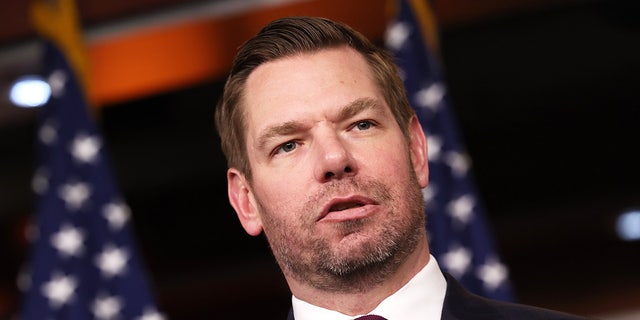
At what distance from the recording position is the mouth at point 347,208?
131cm

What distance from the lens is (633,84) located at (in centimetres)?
446

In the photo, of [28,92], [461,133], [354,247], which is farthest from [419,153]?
[461,133]

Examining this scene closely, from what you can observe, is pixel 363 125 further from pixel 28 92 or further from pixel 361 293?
pixel 28 92

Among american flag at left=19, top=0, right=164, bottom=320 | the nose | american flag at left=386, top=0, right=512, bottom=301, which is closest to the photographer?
the nose

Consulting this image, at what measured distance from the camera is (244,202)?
1.54m

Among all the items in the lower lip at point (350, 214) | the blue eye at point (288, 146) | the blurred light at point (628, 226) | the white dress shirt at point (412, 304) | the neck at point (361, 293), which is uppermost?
the blue eye at point (288, 146)

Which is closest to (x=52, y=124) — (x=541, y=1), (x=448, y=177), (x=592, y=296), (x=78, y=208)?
(x=78, y=208)

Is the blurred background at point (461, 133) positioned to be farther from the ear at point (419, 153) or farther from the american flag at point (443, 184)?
the ear at point (419, 153)

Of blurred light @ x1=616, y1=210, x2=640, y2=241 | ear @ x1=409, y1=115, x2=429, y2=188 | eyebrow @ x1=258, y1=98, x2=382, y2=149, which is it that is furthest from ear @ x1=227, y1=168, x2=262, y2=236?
blurred light @ x1=616, y1=210, x2=640, y2=241

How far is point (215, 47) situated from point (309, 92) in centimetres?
281

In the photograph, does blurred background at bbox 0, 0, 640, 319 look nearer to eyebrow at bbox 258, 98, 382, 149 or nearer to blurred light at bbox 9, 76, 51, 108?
blurred light at bbox 9, 76, 51, 108

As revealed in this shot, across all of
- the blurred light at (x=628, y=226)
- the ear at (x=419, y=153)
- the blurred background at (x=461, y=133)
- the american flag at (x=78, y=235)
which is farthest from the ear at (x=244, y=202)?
the blurred light at (x=628, y=226)

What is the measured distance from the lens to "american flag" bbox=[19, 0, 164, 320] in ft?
10.3

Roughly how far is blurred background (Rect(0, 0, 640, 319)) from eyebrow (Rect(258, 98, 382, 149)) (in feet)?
7.92
